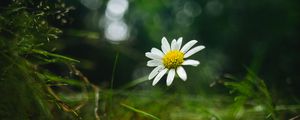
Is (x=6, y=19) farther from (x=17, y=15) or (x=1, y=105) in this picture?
(x=1, y=105)

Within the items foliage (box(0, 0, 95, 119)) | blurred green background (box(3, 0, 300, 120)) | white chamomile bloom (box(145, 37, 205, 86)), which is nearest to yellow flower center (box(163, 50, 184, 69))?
white chamomile bloom (box(145, 37, 205, 86))

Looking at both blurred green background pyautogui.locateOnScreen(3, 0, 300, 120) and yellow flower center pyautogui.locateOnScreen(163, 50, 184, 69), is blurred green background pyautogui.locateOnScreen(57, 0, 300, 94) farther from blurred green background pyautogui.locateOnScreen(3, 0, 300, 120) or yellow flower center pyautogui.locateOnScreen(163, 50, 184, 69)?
yellow flower center pyautogui.locateOnScreen(163, 50, 184, 69)

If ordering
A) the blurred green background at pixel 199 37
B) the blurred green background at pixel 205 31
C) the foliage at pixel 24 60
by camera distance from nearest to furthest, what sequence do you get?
the foliage at pixel 24 60 → the blurred green background at pixel 199 37 → the blurred green background at pixel 205 31

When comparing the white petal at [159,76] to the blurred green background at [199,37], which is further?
the blurred green background at [199,37]

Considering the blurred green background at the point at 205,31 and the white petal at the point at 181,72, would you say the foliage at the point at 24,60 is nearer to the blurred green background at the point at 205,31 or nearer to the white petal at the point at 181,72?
the white petal at the point at 181,72

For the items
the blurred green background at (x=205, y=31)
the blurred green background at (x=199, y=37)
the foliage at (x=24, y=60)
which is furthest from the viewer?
the blurred green background at (x=205, y=31)

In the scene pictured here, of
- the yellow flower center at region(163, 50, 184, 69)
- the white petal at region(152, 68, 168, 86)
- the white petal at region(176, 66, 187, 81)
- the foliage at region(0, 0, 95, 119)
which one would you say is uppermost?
the yellow flower center at region(163, 50, 184, 69)

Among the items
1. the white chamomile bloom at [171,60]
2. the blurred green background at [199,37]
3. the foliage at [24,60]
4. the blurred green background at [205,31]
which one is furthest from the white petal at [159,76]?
the blurred green background at [205,31]

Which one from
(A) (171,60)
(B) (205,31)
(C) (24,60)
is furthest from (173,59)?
(B) (205,31)
